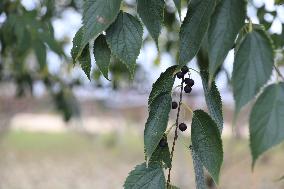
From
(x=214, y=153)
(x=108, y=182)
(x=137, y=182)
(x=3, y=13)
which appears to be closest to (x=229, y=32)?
(x=214, y=153)

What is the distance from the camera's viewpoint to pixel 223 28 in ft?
2.47

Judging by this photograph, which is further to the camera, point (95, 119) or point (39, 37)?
point (95, 119)

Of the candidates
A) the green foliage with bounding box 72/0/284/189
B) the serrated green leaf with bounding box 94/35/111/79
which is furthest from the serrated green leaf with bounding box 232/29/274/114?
the serrated green leaf with bounding box 94/35/111/79

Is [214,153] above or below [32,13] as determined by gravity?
below

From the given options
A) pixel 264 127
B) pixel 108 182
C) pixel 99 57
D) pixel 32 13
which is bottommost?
pixel 108 182

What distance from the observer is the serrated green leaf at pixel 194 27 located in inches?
32.7

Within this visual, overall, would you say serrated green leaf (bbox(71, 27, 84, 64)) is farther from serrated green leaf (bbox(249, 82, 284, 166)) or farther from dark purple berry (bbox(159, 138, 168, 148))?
serrated green leaf (bbox(249, 82, 284, 166))

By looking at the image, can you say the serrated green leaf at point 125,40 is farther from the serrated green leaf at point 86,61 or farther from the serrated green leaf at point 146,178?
the serrated green leaf at point 146,178

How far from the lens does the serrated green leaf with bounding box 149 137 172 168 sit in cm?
105

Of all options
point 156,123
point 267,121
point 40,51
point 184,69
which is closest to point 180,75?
point 184,69

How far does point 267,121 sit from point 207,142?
0.27 meters

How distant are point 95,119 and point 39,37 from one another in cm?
1315

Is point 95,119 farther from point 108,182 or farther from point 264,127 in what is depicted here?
point 264,127

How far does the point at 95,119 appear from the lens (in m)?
15.1
